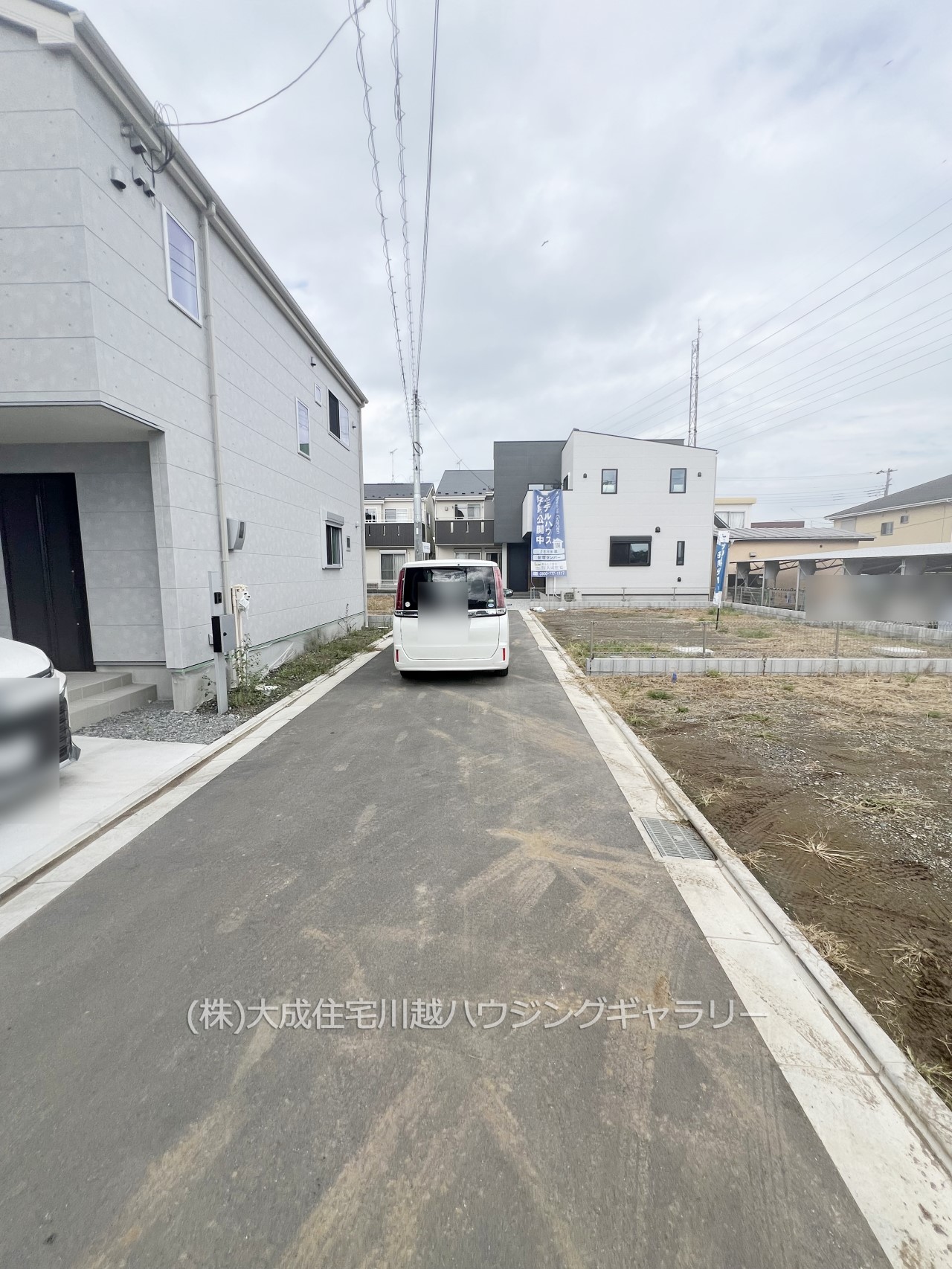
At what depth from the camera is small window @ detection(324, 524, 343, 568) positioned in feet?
37.1

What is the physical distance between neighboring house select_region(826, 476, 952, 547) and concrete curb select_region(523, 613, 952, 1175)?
27.6 metres

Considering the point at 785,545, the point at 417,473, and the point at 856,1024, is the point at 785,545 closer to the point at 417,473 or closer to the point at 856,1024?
the point at 417,473

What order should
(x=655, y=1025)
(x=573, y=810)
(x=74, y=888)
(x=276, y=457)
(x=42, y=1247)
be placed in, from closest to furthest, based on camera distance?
1. (x=42, y=1247)
2. (x=655, y=1025)
3. (x=74, y=888)
4. (x=573, y=810)
5. (x=276, y=457)

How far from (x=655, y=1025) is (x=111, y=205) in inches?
268

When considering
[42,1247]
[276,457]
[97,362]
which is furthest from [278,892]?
[276,457]

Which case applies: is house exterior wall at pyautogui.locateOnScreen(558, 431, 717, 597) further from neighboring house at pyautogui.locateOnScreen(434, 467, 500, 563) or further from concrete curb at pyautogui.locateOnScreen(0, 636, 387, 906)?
concrete curb at pyautogui.locateOnScreen(0, 636, 387, 906)

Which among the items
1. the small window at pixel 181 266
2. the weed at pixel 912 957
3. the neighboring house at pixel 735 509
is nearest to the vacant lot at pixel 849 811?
the weed at pixel 912 957

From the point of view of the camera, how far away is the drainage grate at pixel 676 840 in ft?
9.94

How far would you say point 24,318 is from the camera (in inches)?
170

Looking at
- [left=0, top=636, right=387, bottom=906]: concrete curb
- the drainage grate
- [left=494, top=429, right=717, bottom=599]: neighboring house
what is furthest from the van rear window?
[left=494, top=429, right=717, bottom=599]: neighboring house

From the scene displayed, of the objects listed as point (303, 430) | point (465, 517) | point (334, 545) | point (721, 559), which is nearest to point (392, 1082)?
point (303, 430)

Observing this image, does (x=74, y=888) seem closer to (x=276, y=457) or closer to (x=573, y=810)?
(x=573, y=810)

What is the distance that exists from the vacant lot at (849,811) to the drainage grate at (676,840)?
0.23 m

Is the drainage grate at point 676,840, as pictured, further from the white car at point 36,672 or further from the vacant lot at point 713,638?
the vacant lot at point 713,638
